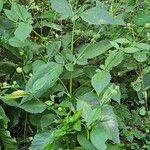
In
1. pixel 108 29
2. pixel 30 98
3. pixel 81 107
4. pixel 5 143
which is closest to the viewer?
pixel 81 107

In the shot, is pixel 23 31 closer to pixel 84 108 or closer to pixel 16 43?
pixel 16 43

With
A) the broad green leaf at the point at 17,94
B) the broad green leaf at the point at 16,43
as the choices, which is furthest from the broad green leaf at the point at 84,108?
the broad green leaf at the point at 16,43

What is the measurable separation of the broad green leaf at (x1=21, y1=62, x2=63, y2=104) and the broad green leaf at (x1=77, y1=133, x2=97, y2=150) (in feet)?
0.87

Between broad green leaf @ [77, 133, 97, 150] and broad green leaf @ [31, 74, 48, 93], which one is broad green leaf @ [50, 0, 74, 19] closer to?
broad green leaf @ [31, 74, 48, 93]

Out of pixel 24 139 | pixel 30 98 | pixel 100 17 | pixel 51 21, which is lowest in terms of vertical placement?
pixel 24 139

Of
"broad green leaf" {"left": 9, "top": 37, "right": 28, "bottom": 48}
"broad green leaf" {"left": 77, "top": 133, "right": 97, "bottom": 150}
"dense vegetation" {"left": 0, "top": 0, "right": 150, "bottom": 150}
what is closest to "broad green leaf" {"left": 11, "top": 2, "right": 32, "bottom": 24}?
"dense vegetation" {"left": 0, "top": 0, "right": 150, "bottom": 150}

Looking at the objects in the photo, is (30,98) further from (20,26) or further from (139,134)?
→ (139,134)

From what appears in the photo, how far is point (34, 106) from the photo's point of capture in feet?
5.87

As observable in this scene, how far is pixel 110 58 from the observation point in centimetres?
177

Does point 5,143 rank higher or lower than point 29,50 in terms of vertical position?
lower

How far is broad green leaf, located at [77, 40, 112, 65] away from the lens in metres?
1.89

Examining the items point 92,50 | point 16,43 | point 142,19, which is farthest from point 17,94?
point 142,19

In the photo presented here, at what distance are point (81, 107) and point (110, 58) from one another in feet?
0.83

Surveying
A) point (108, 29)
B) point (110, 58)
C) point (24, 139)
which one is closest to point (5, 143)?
point (24, 139)
